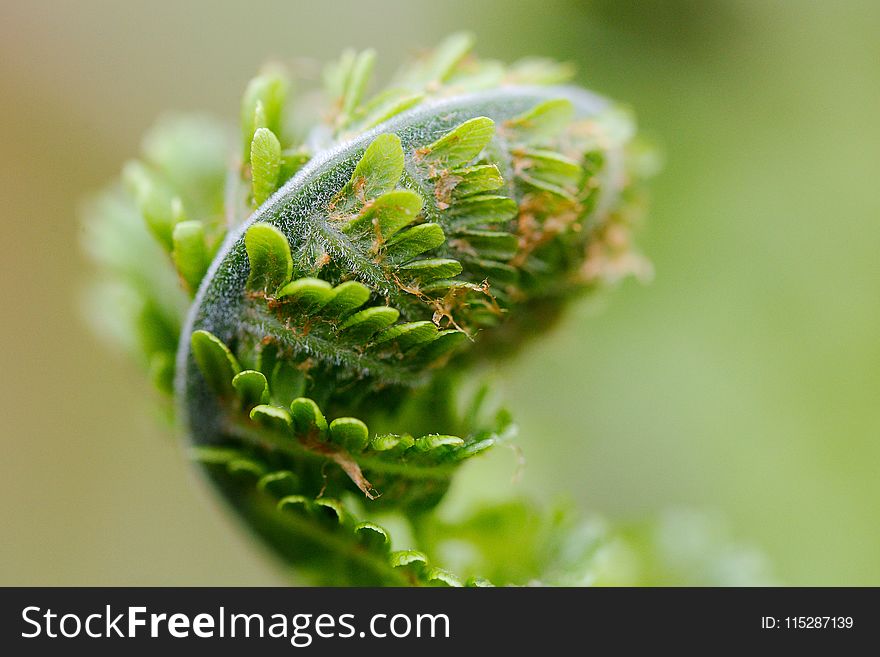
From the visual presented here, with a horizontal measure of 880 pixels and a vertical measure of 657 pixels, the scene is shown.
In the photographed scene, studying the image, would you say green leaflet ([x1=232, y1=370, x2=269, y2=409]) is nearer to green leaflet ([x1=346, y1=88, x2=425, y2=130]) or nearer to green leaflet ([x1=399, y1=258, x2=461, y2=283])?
green leaflet ([x1=399, y1=258, x2=461, y2=283])

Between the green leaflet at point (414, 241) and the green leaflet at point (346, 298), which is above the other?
the green leaflet at point (414, 241)

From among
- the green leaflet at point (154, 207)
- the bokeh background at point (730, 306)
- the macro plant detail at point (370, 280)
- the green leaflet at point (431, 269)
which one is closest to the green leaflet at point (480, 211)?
the macro plant detail at point (370, 280)

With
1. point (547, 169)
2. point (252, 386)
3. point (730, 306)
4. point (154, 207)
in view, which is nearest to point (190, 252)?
point (154, 207)

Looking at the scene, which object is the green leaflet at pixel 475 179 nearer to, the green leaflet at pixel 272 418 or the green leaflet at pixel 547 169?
the green leaflet at pixel 547 169

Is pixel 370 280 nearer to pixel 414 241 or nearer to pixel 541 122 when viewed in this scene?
pixel 414 241

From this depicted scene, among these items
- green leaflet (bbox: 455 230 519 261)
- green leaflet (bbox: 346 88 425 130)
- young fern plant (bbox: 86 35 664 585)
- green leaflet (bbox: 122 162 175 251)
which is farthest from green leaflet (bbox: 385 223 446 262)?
green leaflet (bbox: 122 162 175 251)

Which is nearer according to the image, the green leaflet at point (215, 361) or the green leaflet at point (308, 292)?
the green leaflet at point (308, 292)
